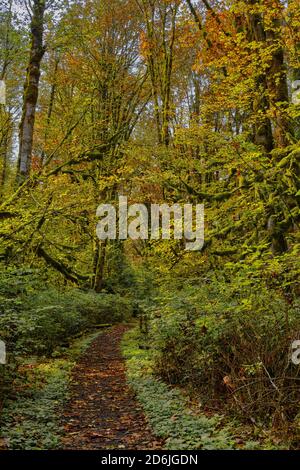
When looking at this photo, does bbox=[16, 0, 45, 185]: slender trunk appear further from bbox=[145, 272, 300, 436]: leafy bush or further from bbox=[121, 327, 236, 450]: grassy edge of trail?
bbox=[121, 327, 236, 450]: grassy edge of trail

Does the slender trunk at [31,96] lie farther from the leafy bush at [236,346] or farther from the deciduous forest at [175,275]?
the leafy bush at [236,346]

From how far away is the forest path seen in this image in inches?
236

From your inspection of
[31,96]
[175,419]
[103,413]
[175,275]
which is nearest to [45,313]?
[175,275]

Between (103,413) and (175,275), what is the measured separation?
20.7ft

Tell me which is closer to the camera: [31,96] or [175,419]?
[175,419]

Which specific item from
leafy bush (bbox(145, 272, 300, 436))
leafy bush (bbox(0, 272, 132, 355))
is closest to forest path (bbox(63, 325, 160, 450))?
leafy bush (bbox(145, 272, 300, 436))

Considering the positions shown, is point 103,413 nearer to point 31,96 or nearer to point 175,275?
point 175,275

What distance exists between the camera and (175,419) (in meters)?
6.52

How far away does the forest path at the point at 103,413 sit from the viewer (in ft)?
19.6

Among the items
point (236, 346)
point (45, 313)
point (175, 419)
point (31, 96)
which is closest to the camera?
point (175, 419)

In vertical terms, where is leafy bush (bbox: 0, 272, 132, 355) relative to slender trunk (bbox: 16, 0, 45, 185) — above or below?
below

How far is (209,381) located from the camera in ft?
23.6

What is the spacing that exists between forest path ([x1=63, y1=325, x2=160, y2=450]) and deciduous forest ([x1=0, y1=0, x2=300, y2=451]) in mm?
41

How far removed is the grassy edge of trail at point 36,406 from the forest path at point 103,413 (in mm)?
214
